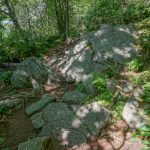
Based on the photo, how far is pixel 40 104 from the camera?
27.0ft

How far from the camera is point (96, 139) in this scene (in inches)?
271

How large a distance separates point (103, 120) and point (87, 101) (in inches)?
38.0

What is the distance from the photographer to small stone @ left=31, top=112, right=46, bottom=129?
7504mm

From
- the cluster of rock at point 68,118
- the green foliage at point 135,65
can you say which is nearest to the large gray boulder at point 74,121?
the cluster of rock at point 68,118

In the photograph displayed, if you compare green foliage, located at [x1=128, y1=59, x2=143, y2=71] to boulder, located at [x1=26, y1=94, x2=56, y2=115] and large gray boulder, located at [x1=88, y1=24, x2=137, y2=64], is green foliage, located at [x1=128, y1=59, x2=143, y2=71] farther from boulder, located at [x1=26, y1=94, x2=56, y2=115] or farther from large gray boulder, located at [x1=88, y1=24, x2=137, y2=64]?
boulder, located at [x1=26, y1=94, x2=56, y2=115]

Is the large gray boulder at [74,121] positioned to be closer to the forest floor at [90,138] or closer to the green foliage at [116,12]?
the forest floor at [90,138]

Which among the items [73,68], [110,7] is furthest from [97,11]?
[73,68]

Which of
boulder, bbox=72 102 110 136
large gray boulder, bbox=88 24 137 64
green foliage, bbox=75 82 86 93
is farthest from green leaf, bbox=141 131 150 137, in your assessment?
large gray boulder, bbox=88 24 137 64

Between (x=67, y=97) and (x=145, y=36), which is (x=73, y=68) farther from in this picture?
(x=145, y=36)

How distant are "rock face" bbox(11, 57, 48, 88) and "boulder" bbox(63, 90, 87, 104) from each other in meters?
1.83

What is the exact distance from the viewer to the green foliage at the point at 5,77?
1064cm

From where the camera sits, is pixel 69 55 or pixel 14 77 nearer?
pixel 14 77

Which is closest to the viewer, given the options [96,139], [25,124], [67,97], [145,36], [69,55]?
[96,139]

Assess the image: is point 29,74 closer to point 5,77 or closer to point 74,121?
point 5,77
